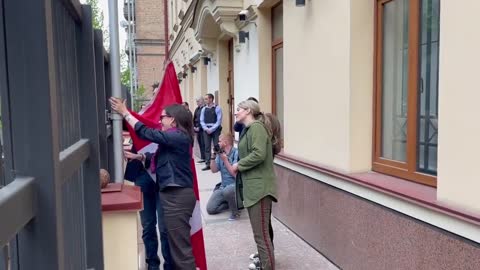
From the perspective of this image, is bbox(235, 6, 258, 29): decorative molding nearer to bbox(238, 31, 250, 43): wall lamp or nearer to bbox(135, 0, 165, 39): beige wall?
bbox(238, 31, 250, 43): wall lamp

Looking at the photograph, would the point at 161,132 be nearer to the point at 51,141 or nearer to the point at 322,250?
the point at 322,250

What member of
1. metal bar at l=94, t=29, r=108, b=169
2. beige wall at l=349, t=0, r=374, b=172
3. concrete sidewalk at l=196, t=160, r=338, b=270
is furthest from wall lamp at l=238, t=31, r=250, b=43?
metal bar at l=94, t=29, r=108, b=169

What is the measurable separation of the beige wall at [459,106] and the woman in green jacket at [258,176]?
1600mm

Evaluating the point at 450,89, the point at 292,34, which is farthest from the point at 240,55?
the point at 450,89

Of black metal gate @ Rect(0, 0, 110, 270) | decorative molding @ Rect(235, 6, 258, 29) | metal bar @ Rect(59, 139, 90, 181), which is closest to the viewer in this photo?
black metal gate @ Rect(0, 0, 110, 270)

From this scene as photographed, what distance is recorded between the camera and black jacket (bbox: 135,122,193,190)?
3824 millimetres

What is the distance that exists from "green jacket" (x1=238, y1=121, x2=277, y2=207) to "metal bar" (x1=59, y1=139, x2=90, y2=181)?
86.4 inches

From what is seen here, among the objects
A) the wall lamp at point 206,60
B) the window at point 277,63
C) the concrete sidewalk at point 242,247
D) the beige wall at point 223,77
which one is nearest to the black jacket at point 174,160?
the concrete sidewalk at point 242,247

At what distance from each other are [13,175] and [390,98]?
11.9 feet

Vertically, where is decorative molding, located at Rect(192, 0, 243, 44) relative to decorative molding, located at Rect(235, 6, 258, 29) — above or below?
above

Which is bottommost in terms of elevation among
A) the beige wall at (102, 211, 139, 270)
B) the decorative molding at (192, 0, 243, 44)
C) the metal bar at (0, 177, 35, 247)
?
the beige wall at (102, 211, 139, 270)

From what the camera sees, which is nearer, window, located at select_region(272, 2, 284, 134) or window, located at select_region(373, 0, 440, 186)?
window, located at select_region(373, 0, 440, 186)

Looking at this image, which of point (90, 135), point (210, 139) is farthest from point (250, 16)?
point (90, 135)

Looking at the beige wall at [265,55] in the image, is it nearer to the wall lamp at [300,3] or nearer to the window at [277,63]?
the window at [277,63]
